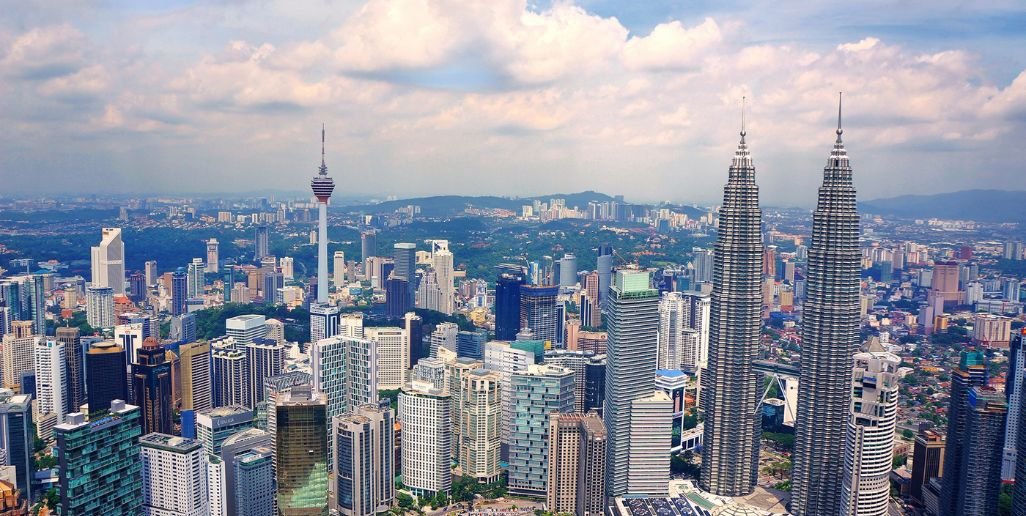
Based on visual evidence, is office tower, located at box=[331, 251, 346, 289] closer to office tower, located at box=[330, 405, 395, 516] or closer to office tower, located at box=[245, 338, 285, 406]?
office tower, located at box=[245, 338, 285, 406]

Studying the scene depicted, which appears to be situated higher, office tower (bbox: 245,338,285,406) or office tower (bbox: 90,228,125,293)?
office tower (bbox: 90,228,125,293)

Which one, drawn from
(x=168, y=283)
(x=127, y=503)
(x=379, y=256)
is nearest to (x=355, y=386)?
(x=127, y=503)

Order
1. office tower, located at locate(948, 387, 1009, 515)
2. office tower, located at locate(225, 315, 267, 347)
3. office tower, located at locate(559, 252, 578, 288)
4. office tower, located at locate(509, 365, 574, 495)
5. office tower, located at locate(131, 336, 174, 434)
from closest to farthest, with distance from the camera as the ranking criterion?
1. office tower, located at locate(948, 387, 1009, 515)
2. office tower, located at locate(509, 365, 574, 495)
3. office tower, located at locate(131, 336, 174, 434)
4. office tower, located at locate(225, 315, 267, 347)
5. office tower, located at locate(559, 252, 578, 288)

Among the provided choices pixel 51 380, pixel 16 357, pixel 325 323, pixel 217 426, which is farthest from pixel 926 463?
pixel 16 357

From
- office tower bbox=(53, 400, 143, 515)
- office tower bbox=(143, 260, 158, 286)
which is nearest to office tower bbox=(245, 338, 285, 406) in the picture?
office tower bbox=(53, 400, 143, 515)

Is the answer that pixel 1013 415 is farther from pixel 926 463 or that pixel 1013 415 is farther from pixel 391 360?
pixel 391 360

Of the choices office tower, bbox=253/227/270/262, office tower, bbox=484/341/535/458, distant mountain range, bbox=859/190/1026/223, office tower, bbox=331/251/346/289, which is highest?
distant mountain range, bbox=859/190/1026/223
